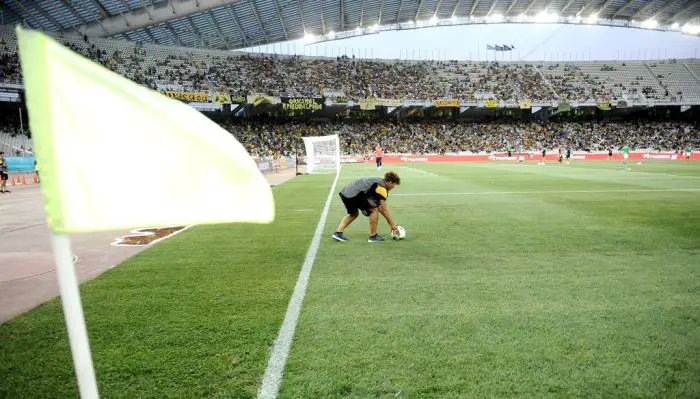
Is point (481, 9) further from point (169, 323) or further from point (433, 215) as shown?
point (169, 323)

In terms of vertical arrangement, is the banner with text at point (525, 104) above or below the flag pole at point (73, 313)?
above

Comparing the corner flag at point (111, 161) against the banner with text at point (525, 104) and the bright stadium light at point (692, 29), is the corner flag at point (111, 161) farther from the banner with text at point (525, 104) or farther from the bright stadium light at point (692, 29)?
the bright stadium light at point (692, 29)

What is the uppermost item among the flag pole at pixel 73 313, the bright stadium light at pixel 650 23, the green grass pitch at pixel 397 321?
the bright stadium light at pixel 650 23

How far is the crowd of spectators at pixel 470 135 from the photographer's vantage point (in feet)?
158

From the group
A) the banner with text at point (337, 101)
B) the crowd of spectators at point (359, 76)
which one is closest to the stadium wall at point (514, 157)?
the banner with text at point (337, 101)

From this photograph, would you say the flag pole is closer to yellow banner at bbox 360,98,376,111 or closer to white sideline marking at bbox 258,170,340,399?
white sideline marking at bbox 258,170,340,399

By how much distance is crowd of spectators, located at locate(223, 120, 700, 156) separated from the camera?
48250 mm

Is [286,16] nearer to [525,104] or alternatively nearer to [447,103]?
[447,103]

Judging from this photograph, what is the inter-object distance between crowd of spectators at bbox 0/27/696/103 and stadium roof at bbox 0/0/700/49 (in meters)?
2.25

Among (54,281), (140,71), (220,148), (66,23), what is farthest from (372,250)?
(66,23)

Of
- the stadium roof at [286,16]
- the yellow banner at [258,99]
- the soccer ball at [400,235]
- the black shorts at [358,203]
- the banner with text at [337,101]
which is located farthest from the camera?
the banner with text at [337,101]

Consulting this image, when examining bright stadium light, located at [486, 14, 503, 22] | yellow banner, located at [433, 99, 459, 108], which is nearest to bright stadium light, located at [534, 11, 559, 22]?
bright stadium light, located at [486, 14, 503, 22]

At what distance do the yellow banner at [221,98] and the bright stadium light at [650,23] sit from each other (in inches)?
2055

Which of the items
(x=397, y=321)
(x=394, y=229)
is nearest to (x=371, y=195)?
(x=394, y=229)
